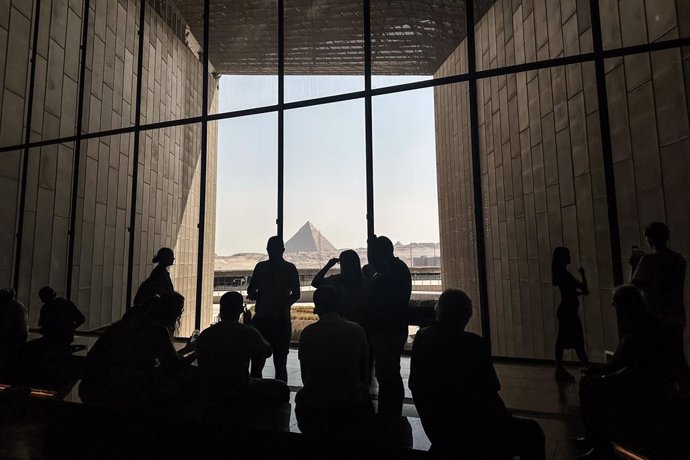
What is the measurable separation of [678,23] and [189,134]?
37.3 feet

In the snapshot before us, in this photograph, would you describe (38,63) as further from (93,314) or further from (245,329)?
(245,329)

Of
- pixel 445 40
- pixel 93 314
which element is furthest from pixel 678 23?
pixel 93 314

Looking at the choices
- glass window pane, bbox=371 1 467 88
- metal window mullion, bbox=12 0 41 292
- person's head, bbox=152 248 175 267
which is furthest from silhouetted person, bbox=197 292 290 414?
glass window pane, bbox=371 1 467 88

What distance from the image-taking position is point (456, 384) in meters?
1.74

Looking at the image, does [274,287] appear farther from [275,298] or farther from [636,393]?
[636,393]

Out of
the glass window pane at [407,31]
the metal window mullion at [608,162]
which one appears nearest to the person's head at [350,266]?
the metal window mullion at [608,162]

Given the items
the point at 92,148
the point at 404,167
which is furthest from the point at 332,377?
the point at 92,148

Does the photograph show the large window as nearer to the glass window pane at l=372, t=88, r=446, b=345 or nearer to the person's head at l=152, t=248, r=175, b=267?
the glass window pane at l=372, t=88, r=446, b=345

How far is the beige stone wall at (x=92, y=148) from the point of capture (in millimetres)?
5801

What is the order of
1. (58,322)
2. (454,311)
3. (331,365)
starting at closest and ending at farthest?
(454,311), (331,365), (58,322)

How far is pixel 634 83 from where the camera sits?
4672 millimetres

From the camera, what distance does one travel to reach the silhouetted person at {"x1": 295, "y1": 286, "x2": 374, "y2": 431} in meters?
2.11

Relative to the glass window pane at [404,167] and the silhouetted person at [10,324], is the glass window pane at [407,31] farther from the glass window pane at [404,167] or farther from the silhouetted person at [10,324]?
the silhouetted person at [10,324]

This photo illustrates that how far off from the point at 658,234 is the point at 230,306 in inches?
116
